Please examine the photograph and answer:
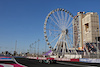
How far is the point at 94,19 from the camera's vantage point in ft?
437

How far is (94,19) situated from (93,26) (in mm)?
6641

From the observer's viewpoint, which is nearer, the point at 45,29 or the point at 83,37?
the point at 45,29

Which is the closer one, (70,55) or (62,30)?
(62,30)

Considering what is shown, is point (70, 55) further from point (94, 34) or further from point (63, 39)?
point (94, 34)

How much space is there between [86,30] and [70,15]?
8785cm

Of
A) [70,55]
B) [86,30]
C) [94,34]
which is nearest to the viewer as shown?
[70,55]

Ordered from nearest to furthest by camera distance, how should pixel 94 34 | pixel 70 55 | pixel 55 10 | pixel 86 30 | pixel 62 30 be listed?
pixel 62 30, pixel 55 10, pixel 70 55, pixel 94 34, pixel 86 30

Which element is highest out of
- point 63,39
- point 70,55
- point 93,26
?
point 93,26

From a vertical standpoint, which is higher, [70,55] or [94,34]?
[94,34]

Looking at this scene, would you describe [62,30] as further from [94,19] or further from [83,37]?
[83,37]

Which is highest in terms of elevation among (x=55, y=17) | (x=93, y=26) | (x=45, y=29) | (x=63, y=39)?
(x=93, y=26)

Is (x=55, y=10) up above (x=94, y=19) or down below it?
below

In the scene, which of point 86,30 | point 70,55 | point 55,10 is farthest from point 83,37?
point 55,10

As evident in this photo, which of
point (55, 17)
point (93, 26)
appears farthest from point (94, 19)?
point (55, 17)
